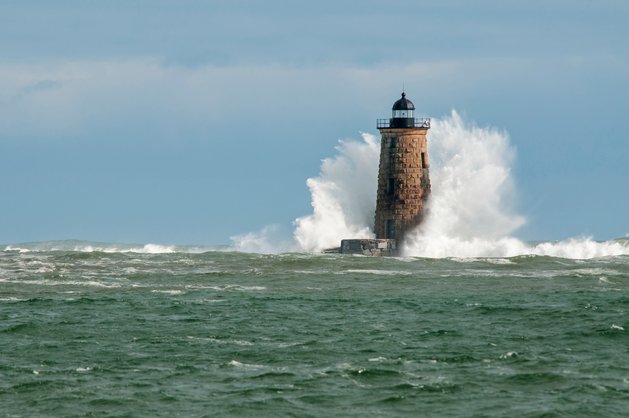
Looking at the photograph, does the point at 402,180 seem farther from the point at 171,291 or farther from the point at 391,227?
the point at 171,291

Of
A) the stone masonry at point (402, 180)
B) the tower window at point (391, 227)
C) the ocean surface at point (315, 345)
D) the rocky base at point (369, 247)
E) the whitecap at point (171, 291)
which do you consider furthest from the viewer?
the tower window at point (391, 227)

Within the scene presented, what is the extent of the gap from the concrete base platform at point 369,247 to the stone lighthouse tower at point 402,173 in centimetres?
106

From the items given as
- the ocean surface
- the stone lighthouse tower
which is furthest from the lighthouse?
the ocean surface

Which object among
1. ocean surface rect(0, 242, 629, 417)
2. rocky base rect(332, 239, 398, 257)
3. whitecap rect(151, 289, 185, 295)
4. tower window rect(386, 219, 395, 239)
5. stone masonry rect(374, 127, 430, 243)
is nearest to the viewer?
ocean surface rect(0, 242, 629, 417)

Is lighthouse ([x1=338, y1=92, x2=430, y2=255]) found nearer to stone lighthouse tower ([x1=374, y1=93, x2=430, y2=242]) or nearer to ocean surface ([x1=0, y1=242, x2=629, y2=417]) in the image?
stone lighthouse tower ([x1=374, y1=93, x2=430, y2=242])

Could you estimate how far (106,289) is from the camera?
143 ft

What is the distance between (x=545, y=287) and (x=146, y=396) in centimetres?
2306

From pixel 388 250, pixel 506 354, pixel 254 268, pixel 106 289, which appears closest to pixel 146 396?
pixel 506 354

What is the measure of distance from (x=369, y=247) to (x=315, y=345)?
110 feet

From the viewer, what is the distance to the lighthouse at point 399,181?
63.3 meters

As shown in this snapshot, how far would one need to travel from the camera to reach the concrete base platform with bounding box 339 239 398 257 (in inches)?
2480

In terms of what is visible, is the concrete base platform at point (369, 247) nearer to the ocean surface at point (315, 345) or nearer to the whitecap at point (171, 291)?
the ocean surface at point (315, 345)

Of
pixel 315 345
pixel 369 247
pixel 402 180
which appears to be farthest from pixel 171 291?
pixel 402 180

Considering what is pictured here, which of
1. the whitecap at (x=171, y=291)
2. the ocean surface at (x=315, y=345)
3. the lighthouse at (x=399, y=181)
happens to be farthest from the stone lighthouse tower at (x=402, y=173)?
the whitecap at (x=171, y=291)
